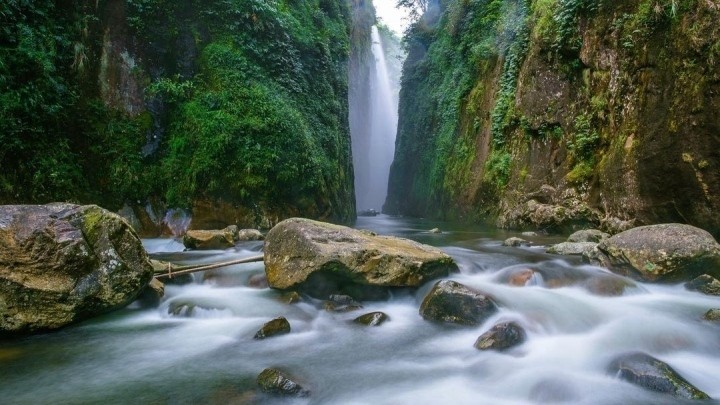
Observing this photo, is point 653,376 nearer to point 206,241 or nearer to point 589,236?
point 589,236

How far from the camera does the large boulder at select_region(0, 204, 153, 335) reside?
12.6 ft

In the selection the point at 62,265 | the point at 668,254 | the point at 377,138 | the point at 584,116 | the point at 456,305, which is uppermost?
the point at 377,138

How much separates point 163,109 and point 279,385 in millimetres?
9713

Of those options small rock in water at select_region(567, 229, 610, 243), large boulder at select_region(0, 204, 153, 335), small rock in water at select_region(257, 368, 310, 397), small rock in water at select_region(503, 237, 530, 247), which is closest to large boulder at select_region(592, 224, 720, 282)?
small rock in water at select_region(567, 229, 610, 243)

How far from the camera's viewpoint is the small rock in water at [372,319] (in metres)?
4.55

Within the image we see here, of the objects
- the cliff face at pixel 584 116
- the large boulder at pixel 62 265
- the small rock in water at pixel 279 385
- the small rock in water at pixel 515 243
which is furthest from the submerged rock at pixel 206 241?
the cliff face at pixel 584 116

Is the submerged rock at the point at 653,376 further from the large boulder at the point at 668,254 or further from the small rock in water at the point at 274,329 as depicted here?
the small rock in water at the point at 274,329

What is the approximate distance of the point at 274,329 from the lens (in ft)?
14.2

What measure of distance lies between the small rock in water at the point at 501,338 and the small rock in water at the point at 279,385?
1.74 metres

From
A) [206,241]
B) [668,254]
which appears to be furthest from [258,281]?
[668,254]

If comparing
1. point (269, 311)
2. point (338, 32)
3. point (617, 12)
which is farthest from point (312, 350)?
point (338, 32)

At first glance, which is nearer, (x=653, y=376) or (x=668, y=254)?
(x=653, y=376)

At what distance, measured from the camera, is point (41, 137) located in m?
8.41

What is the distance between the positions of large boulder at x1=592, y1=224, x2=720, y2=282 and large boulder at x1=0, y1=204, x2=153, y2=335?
19.8 feet
